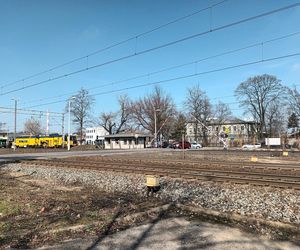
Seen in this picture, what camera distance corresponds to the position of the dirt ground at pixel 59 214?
664 centimetres

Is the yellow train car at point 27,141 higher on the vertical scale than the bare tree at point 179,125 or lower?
lower

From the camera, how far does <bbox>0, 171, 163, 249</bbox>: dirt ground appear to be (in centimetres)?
664

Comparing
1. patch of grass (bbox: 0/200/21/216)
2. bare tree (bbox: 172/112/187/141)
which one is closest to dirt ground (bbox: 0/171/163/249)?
patch of grass (bbox: 0/200/21/216)

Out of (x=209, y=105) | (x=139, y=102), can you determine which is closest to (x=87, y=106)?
(x=139, y=102)

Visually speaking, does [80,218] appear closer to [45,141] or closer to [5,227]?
[5,227]

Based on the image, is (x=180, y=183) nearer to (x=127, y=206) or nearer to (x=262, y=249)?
(x=127, y=206)

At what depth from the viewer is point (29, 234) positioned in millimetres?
6676

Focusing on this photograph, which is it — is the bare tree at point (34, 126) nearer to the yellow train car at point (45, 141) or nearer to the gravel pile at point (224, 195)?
the yellow train car at point (45, 141)

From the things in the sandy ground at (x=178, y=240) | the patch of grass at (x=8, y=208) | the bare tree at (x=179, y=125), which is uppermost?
the bare tree at (x=179, y=125)

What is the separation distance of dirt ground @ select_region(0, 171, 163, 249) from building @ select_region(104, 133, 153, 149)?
60.9 m

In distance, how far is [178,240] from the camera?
653cm

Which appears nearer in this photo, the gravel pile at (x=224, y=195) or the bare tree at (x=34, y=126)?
the gravel pile at (x=224, y=195)

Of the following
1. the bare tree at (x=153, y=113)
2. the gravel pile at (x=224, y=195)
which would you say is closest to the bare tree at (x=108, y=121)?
the bare tree at (x=153, y=113)

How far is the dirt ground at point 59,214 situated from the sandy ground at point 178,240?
446 millimetres
